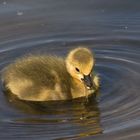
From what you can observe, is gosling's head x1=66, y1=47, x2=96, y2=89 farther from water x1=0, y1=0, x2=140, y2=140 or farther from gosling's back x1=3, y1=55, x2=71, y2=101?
water x1=0, y1=0, x2=140, y2=140

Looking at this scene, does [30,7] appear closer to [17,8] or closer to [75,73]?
[17,8]

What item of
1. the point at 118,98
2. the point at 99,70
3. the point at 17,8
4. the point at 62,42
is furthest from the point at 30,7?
the point at 118,98

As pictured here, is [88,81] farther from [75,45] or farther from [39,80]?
[75,45]

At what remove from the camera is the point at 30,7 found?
24.5ft

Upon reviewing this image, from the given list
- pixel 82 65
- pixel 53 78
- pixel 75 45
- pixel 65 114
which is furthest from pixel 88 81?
pixel 75 45

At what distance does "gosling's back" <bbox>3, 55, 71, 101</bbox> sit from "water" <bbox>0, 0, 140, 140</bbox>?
9 centimetres

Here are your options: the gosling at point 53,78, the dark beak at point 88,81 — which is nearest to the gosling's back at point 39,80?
the gosling at point 53,78

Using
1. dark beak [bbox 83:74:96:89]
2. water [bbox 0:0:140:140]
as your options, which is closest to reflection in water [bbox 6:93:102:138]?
water [bbox 0:0:140:140]

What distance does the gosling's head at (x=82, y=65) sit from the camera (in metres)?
5.56

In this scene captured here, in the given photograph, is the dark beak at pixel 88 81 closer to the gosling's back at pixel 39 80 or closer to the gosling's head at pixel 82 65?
the gosling's head at pixel 82 65

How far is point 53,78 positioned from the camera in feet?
18.6

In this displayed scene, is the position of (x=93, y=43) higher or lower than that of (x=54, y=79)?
higher

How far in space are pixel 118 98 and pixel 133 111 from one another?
0.31 meters

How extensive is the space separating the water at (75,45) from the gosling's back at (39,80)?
86 mm
